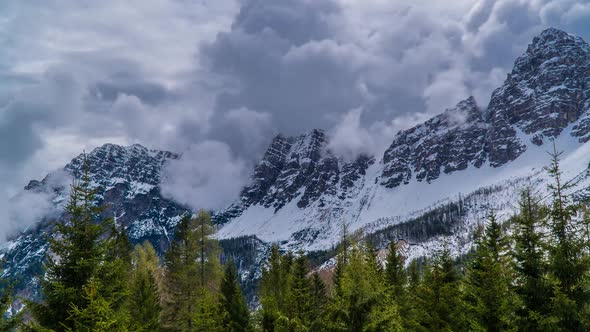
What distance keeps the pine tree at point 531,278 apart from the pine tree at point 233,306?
18.3 meters

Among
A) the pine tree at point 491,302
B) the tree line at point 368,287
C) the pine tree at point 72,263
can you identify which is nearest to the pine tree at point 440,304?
the tree line at point 368,287

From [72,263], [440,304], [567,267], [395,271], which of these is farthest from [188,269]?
[567,267]

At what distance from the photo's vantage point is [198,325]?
27.4m

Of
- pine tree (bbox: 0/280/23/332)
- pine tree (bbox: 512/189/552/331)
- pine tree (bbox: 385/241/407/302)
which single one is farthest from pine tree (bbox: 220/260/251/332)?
pine tree (bbox: 512/189/552/331)

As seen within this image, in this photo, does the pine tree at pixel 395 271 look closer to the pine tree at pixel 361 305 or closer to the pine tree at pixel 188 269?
the pine tree at pixel 188 269

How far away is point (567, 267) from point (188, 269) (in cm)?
2633

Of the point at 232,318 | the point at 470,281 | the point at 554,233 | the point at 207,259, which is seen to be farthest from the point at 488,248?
the point at 207,259

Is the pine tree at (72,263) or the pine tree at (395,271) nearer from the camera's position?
the pine tree at (72,263)

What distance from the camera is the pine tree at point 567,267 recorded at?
18562 millimetres

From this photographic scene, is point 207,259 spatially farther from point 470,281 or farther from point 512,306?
point 512,306

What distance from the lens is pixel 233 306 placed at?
3262cm

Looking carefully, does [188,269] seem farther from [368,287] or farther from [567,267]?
[567,267]

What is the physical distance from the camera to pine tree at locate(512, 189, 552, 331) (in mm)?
19500

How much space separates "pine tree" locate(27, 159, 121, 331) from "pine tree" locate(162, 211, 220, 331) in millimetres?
18041
